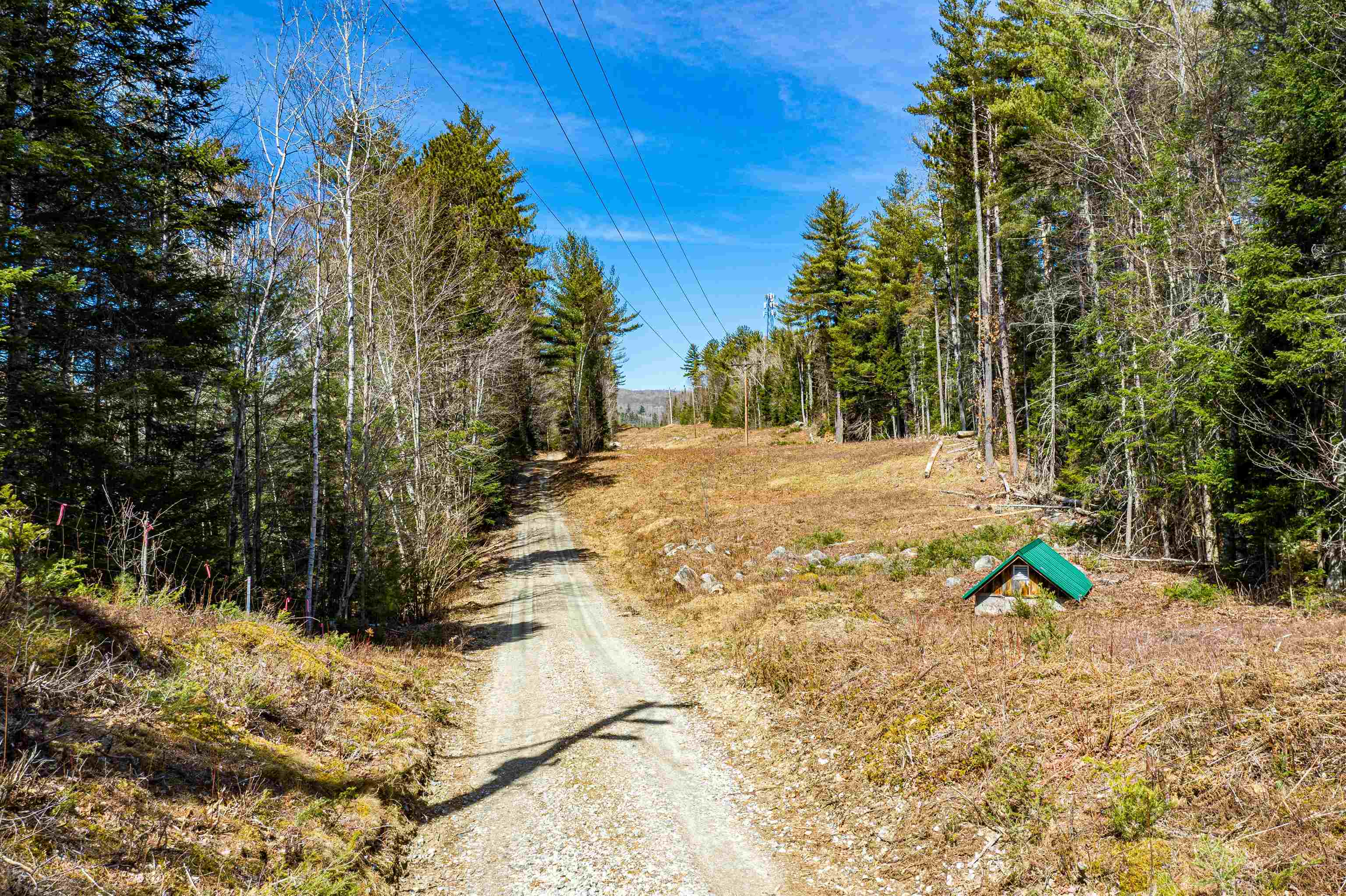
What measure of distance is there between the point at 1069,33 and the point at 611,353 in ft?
129

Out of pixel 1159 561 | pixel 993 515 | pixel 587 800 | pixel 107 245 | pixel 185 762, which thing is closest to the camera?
pixel 185 762

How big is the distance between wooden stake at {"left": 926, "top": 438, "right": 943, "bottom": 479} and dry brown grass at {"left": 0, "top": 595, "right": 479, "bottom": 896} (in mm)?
26032

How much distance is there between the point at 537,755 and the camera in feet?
26.2

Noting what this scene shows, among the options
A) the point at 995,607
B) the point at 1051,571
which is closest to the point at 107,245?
the point at 995,607

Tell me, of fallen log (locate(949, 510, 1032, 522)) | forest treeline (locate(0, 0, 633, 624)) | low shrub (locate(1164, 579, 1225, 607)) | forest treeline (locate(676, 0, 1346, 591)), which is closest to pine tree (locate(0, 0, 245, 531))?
forest treeline (locate(0, 0, 633, 624))

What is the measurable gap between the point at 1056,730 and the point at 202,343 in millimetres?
14726

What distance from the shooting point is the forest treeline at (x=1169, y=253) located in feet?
35.0

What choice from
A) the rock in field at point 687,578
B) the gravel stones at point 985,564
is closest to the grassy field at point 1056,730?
the gravel stones at point 985,564

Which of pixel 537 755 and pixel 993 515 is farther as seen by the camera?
pixel 993 515

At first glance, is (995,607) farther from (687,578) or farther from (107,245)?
(107,245)

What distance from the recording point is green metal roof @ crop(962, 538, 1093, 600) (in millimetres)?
10906

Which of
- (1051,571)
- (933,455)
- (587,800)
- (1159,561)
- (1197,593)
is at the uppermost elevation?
(933,455)

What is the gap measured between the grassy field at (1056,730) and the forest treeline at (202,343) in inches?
310

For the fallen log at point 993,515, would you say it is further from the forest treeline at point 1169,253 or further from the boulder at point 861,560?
the boulder at point 861,560
